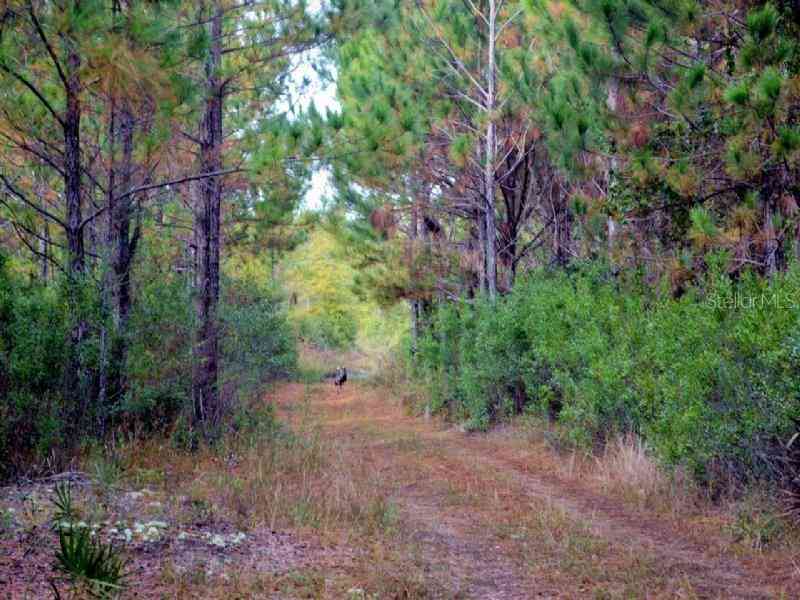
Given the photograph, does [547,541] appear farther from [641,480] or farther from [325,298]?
[325,298]

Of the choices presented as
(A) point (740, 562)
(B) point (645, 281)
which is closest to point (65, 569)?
(A) point (740, 562)

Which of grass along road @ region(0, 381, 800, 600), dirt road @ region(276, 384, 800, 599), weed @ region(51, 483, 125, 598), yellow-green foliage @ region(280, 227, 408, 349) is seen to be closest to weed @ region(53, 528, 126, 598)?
weed @ region(51, 483, 125, 598)

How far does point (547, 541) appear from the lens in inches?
258

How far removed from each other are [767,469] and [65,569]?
538cm

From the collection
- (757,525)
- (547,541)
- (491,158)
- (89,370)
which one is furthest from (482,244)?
(757,525)

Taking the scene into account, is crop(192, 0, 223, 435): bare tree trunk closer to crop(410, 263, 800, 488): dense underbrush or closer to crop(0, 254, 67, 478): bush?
crop(0, 254, 67, 478): bush

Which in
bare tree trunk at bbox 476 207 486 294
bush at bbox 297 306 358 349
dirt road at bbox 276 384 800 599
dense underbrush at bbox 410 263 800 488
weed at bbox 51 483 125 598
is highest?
bare tree trunk at bbox 476 207 486 294

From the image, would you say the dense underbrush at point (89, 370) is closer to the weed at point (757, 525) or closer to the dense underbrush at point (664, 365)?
the dense underbrush at point (664, 365)

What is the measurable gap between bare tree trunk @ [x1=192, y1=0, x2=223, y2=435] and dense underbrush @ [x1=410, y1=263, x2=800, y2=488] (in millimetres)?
4450

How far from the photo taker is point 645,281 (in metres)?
10.3

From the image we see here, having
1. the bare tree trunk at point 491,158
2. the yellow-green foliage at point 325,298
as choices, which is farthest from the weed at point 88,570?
the yellow-green foliage at point 325,298

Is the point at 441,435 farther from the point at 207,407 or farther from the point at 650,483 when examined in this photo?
the point at 650,483

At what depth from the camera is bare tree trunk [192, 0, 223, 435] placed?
33.4 feet

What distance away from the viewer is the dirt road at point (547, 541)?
543 cm
